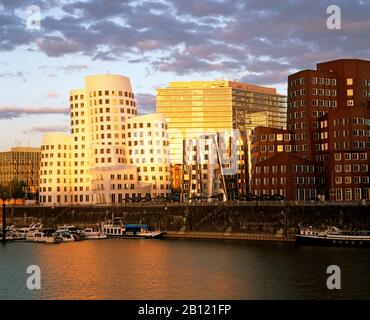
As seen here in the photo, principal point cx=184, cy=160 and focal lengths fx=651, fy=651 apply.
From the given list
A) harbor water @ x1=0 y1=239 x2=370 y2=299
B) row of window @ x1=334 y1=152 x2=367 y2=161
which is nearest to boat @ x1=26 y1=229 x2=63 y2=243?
harbor water @ x1=0 y1=239 x2=370 y2=299

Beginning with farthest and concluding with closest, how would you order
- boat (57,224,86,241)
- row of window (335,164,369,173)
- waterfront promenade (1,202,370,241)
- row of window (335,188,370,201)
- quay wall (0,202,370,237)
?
boat (57,224,86,241) < row of window (335,164,369,173) < row of window (335,188,370,201) < waterfront promenade (1,202,370,241) < quay wall (0,202,370,237)

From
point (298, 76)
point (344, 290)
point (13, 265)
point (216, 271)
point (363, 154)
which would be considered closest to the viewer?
point (344, 290)

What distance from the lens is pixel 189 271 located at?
92125 mm

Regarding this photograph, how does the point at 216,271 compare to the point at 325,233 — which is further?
the point at 325,233

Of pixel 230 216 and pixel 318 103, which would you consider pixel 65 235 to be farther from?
pixel 318 103

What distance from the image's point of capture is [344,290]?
74000 mm

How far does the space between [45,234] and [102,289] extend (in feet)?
270

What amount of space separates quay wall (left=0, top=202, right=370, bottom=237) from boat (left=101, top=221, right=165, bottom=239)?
5.22 meters

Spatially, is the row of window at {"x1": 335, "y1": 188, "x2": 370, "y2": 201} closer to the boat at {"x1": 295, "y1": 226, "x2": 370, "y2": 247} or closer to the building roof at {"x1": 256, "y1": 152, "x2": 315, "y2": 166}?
the building roof at {"x1": 256, "y1": 152, "x2": 315, "y2": 166}

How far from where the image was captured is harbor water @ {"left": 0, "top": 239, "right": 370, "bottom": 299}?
75.6 meters

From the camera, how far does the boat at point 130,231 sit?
157 meters

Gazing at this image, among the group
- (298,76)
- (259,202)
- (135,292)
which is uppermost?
(298,76)

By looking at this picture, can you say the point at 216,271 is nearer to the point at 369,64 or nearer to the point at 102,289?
the point at 102,289

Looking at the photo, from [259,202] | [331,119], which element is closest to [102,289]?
[259,202]
